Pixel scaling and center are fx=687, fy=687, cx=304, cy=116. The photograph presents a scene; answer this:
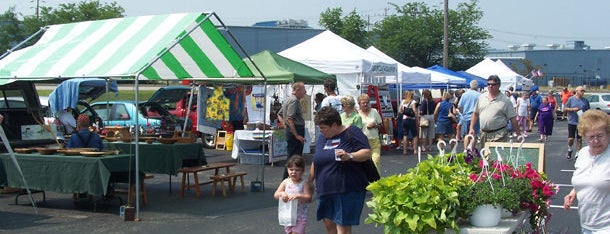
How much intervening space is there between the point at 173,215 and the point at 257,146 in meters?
5.75

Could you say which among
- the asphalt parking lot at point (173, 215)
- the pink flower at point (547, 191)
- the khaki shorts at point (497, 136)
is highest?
the khaki shorts at point (497, 136)

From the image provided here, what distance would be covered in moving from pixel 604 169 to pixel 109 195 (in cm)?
721

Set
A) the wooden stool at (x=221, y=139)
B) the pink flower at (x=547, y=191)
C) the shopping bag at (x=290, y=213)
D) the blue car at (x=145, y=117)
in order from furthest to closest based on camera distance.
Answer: the wooden stool at (x=221, y=139), the blue car at (x=145, y=117), the shopping bag at (x=290, y=213), the pink flower at (x=547, y=191)

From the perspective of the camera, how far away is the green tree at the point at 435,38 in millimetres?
53719

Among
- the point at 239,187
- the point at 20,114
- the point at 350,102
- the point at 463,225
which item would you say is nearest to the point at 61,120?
the point at 20,114

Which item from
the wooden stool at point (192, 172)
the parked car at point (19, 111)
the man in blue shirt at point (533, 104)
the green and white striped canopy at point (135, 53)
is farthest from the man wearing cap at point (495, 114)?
the man in blue shirt at point (533, 104)

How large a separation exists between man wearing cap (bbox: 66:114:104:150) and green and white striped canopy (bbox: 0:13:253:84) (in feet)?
3.16

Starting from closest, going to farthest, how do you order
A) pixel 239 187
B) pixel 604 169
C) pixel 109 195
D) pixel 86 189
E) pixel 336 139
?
pixel 604 169 < pixel 336 139 < pixel 86 189 < pixel 109 195 < pixel 239 187

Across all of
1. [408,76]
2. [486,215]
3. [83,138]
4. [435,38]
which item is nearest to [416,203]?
[486,215]

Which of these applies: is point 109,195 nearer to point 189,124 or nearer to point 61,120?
point 61,120

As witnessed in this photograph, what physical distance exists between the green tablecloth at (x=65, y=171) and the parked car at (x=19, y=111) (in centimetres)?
212

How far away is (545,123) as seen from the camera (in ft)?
64.5

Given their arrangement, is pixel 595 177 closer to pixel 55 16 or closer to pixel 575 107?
pixel 575 107

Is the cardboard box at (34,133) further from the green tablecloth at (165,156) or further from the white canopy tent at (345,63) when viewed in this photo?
the white canopy tent at (345,63)
